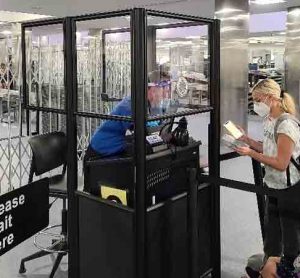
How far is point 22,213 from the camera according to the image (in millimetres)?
1499

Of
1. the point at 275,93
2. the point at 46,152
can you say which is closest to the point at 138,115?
the point at 275,93

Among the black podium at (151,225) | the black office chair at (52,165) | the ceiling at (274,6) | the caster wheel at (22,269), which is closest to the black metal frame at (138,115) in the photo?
the black podium at (151,225)

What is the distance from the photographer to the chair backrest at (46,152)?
3.31 m

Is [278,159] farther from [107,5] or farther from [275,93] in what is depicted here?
[107,5]

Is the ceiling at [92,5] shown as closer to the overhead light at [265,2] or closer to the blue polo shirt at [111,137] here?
Answer: the overhead light at [265,2]

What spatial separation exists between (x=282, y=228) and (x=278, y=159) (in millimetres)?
466

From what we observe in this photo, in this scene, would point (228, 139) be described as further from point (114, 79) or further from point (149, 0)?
point (149, 0)

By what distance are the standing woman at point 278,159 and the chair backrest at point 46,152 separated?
147 cm

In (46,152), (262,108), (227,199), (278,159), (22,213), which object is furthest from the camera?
(227,199)

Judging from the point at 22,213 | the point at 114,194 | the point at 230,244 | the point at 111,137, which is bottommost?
the point at 230,244

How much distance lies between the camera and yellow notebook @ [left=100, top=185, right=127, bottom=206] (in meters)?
2.42

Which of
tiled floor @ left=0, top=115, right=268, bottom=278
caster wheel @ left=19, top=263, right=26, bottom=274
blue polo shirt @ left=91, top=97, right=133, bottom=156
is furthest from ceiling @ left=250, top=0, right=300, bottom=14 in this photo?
caster wheel @ left=19, top=263, right=26, bottom=274

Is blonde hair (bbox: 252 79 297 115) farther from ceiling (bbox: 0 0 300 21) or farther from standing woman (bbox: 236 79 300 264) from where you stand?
ceiling (bbox: 0 0 300 21)

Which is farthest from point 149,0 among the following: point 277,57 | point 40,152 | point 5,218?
point 277,57
